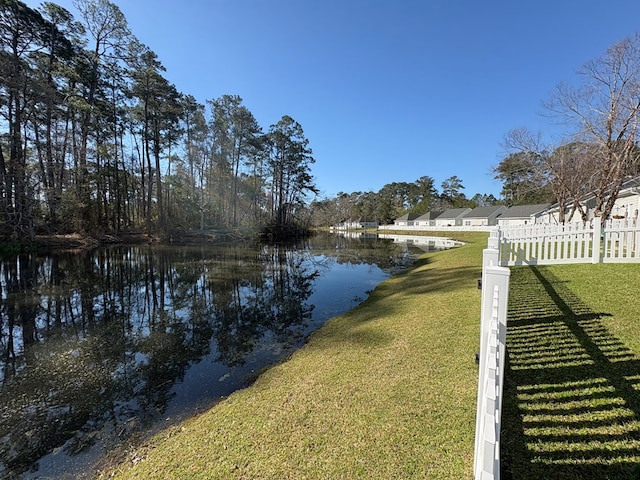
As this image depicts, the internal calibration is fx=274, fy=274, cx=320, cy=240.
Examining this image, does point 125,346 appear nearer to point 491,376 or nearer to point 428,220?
point 491,376

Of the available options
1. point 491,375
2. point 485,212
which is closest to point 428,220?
point 485,212

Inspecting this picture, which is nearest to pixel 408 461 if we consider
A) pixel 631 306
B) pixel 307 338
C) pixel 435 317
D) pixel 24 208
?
pixel 435 317

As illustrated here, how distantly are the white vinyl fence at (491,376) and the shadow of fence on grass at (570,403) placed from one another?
2.10 feet

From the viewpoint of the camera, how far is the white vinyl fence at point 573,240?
5723mm

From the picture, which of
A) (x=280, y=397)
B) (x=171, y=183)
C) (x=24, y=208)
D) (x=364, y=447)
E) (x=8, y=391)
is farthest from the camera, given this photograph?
(x=171, y=183)

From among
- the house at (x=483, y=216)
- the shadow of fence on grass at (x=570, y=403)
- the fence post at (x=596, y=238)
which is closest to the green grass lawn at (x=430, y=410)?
the shadow of fence on grass at (x=570, y=403)

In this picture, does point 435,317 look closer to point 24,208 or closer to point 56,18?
point 24,208

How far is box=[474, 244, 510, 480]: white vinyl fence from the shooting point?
1103 millimetres

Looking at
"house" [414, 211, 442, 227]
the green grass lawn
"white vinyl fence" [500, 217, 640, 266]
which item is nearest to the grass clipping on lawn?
the green grass lawn

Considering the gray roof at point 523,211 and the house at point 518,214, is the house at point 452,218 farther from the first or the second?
the gray roof at point 523,211

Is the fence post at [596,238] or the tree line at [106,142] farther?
the tree line at [106,142]

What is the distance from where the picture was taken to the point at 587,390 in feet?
8.15

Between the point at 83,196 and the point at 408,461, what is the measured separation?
2953 centimetres

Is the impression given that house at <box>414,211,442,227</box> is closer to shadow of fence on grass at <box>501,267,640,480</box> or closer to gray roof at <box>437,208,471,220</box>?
gray roof at <box>437,208,471,220</box>
